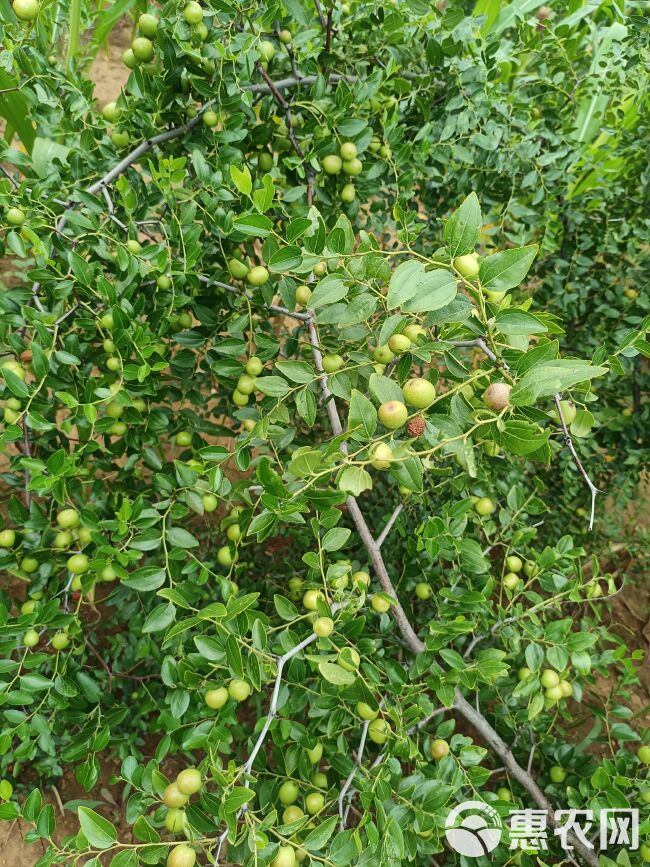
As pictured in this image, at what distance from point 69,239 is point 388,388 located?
625 mm

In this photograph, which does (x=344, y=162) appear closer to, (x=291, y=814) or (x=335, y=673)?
(x=335, y=673)

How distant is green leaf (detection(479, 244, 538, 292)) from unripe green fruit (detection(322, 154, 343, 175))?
57 cm

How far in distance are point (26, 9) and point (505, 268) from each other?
36.8 inches

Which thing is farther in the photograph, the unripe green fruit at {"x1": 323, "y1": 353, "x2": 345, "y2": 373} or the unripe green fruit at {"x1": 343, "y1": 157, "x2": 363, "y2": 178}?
the unripe green fruit at {"x1": 343, "y1": 157, "x2": 363, "y2": 178}

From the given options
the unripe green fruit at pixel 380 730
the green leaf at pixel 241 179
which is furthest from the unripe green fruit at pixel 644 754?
the green leaf at pixel 241 179

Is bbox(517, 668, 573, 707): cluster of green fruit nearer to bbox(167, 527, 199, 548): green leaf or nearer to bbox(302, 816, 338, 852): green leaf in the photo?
bbox(302, 816, 338, 852): green leaf

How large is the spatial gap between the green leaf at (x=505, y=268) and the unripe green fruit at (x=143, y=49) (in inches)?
32.0

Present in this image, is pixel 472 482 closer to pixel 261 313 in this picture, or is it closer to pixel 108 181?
pixel 261 313

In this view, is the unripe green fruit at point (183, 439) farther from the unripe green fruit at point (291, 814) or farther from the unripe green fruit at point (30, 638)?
the unripe green fruit at point (291, 814)

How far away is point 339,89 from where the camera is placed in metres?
1.03

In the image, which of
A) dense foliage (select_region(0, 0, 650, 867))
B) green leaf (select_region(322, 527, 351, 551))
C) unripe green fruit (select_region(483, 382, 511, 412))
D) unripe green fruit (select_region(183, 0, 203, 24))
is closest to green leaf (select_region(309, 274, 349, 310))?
dense foliage (select_region(0, 0, 650, 867))

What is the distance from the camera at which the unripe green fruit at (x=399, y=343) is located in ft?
2.51

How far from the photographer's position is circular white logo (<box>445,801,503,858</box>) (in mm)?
904

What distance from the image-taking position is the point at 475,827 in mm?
917
